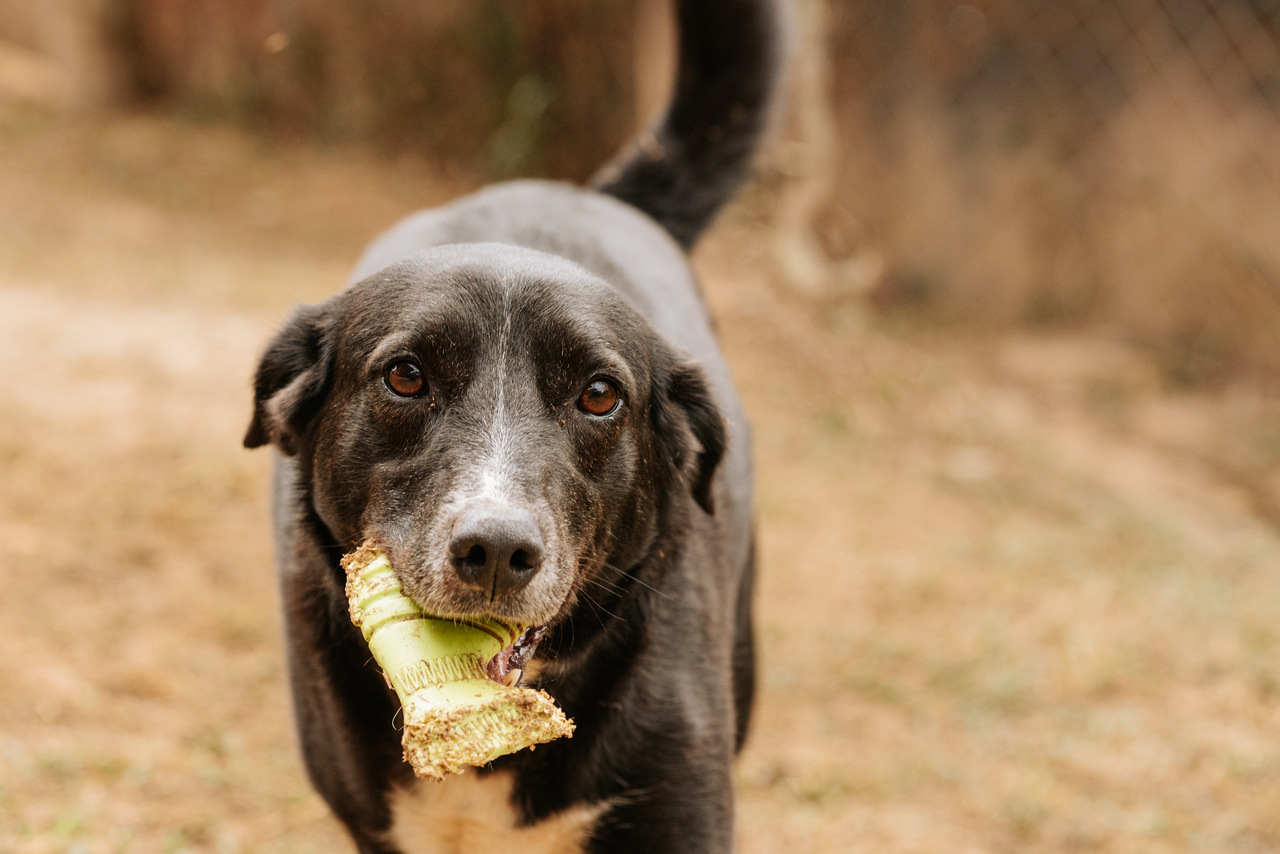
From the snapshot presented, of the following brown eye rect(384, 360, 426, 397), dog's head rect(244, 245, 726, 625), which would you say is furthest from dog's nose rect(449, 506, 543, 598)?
brown eye rect(384, 360, 426, 397)

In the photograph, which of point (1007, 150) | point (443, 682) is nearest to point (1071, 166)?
point (1007, 150)

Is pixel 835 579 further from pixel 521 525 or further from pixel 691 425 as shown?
pixel 521 525

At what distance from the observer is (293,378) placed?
2445 millimetres

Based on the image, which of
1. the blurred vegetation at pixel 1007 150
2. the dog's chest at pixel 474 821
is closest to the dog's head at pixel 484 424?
the dog's chest at pixel 474 821

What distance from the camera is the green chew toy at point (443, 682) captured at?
180 centimetres

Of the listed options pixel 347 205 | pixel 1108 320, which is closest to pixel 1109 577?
pixel 1108 320

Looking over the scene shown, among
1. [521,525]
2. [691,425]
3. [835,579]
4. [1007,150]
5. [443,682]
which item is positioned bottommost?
[835,579]

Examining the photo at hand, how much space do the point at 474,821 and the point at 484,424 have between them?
0.88 metres

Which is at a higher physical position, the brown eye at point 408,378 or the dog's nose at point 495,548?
the brown eye at point 408,378

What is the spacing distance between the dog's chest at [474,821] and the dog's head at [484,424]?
0.47m

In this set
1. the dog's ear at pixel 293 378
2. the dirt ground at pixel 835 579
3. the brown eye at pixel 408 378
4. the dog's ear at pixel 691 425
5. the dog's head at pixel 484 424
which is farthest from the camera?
the dirt ground at pixel 835 579

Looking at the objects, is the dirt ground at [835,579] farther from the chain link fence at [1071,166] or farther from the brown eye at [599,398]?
the brown eye at [599,398]

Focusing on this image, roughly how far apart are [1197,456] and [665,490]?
5031mm

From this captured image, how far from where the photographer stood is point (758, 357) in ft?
22.2
